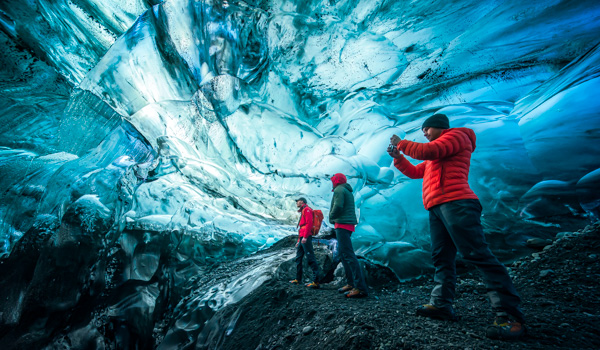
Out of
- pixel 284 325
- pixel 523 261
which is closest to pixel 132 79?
pixel 284 325

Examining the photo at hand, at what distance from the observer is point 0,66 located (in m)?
3.65

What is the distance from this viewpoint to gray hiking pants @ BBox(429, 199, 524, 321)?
4.37ft

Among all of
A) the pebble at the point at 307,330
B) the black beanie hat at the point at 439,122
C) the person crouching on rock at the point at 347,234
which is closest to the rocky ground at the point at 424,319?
the pebble at the point at 307,330

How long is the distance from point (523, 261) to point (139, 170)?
5.49 metres

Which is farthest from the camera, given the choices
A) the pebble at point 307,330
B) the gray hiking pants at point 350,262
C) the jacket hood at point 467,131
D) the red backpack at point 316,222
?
the red backpack at point 316,222

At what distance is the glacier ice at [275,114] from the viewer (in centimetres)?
308

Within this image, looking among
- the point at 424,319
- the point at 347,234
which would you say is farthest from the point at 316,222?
the point at 424,319

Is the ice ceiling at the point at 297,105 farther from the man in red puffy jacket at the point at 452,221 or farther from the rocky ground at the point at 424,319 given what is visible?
the man in red puffy jacket at the point at 452,221

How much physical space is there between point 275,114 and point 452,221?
3101 millimetres

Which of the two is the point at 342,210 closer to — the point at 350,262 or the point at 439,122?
the point at 350,262

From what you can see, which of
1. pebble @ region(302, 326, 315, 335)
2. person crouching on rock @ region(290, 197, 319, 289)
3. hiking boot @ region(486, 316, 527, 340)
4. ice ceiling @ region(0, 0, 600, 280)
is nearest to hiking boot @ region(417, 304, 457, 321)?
hiking boot @ region(486, 316, 527, 340)

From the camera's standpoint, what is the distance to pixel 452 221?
1531mm

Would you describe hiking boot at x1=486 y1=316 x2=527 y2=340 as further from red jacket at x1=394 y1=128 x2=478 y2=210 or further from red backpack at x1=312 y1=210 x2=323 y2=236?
red backpack at x1=312 y1=210 x2=323 y2=236

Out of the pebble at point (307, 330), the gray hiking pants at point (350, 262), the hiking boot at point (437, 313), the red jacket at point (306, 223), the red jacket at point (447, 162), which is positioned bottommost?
the pebble at point (307, 330)
